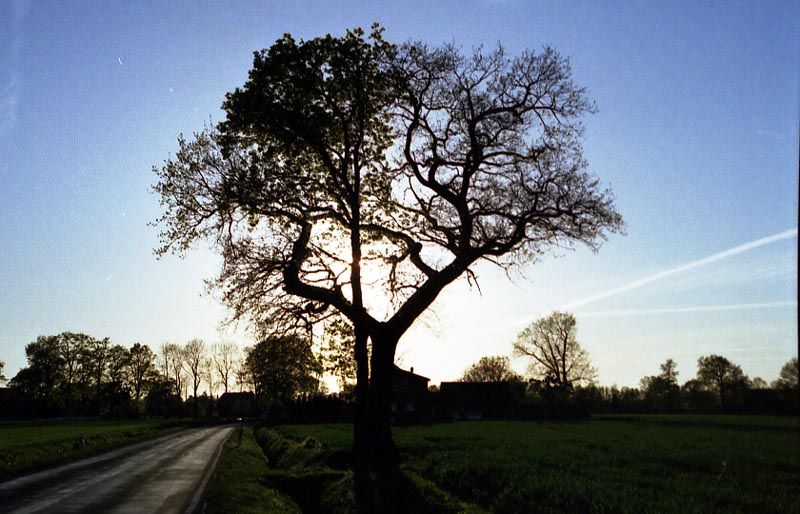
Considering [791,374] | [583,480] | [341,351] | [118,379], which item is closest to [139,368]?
[118,379]

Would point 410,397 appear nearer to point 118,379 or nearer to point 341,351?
point 341,351

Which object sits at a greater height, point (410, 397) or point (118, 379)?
point (118, 379)

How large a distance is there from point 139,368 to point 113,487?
11351 centimetres

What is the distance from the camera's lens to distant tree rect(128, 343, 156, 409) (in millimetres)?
116688

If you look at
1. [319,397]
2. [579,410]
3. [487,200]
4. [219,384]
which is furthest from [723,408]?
[219,384]

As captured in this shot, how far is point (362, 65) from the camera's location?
1841 cm

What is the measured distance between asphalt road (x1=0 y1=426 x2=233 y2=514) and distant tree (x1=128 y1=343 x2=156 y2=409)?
331 ft

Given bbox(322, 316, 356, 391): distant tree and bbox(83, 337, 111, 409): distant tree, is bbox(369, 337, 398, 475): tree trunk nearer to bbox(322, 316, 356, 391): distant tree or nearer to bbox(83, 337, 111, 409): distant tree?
bbox(322, 316, 356, 391): distant tree

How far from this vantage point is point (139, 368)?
118m

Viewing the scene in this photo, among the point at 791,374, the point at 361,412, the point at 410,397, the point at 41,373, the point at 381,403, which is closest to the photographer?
the point at 791,374

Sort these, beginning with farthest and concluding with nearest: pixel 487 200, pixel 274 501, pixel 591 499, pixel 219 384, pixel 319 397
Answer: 1. pixel 219 384
2. pixel 319 397
3. pixel 487 200
4. pixel 274 501
5. pixel 591 499

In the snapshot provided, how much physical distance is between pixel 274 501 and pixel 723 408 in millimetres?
85146

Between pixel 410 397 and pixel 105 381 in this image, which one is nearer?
pixel 410 397

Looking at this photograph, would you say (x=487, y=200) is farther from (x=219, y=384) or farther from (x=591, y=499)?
(x=219, y=384)
